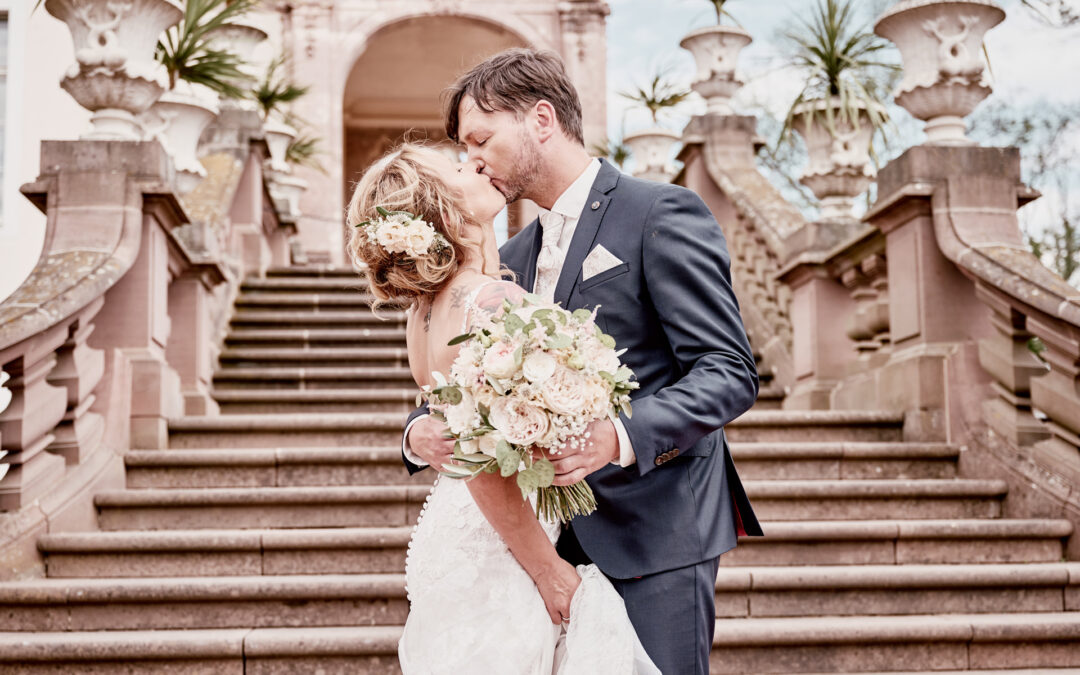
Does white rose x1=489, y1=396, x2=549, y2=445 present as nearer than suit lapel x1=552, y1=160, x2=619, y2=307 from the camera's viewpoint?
Yes

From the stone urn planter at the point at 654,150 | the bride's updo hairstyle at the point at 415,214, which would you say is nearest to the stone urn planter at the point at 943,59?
the bride's updo hairstyle at the point at 415,214

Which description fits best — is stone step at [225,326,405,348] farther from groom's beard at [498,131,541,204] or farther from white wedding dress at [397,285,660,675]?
white wedding dress at [397,285,660,675]

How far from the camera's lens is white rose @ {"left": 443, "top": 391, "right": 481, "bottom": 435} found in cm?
194

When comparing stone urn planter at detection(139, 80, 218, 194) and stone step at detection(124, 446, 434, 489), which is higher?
stone urn planter at detection(139, 80, 218, 194)

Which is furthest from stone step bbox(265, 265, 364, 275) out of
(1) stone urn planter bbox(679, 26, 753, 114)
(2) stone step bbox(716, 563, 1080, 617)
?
(2) stone step bbox(716, 563, 1080, 617)

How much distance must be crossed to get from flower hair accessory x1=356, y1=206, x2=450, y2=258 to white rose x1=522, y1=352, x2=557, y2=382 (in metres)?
0.46

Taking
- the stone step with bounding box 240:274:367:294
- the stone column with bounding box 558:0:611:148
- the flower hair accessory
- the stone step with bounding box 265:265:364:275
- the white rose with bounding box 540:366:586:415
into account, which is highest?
the stone column with bounding box 558:0:611:148

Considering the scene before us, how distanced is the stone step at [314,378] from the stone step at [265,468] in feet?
6.26

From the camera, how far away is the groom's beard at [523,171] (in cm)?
251

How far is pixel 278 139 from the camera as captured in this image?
1250 centimetres

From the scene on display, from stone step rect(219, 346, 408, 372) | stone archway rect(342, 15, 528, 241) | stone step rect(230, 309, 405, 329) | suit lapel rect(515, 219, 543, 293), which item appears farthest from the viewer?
stone archway rect(342, 15, 528, 241)

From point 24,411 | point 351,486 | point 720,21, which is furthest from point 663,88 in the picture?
point 24,411

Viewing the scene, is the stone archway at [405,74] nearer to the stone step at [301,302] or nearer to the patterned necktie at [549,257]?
the stone step at [301,302]

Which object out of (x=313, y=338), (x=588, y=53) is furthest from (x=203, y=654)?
(x=588, y=53)
